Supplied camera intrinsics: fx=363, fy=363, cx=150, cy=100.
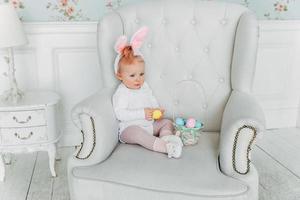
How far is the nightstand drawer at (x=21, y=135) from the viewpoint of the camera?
6.90 feet

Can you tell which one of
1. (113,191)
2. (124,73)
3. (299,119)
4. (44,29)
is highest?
(44,29)

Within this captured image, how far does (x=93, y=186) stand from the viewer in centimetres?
143

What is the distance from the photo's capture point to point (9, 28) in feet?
6.64

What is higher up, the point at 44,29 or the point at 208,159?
the point at 44,29

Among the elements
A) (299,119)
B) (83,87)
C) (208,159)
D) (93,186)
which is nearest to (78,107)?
(93,186)

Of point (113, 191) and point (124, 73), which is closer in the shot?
point (113, 191)

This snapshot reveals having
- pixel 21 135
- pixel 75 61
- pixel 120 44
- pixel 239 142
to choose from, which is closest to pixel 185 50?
pixel 120 44

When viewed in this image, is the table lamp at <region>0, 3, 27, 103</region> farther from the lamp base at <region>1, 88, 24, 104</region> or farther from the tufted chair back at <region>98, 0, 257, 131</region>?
the tufted chair back at <region>98, 0, 257, 131</region>

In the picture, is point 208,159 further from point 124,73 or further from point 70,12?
point 70,12

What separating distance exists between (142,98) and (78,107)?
1.29 feet

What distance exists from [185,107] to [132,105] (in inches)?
11.4

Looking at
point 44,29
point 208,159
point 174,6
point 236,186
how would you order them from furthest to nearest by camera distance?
point 44,29 → point 174,6 → point 208,159 → point 236,186

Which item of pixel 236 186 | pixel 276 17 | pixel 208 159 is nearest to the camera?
pixel 236 186

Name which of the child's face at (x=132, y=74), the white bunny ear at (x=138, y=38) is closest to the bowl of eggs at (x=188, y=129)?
the child's face at (x=132, y=74)
